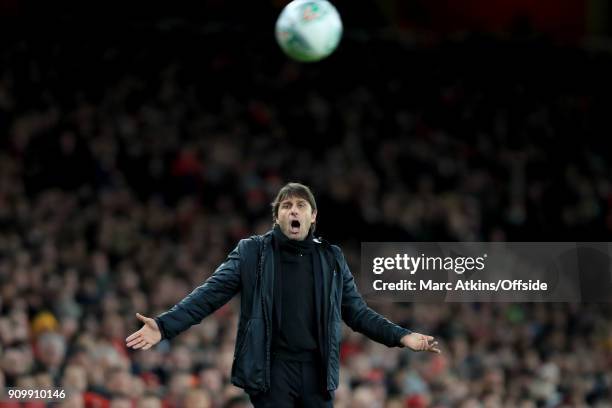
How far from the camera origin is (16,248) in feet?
38.5

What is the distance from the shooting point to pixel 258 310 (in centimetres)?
559

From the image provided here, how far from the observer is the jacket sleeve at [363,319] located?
5.76m

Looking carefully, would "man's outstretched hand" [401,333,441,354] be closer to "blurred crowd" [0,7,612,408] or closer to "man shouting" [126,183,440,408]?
"man shouting" [126,183,440,408]

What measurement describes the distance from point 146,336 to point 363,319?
3.25 ft

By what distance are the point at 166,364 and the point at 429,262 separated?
234 centimetres

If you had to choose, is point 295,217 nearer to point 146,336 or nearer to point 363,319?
point 363,319

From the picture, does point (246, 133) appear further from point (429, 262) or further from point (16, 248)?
point (429, 262)

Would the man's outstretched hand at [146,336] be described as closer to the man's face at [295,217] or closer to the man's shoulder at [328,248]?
the man's face at [295,217]

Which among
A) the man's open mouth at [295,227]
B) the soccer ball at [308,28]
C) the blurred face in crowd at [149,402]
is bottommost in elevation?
the blurred face in crowd at [149,402]

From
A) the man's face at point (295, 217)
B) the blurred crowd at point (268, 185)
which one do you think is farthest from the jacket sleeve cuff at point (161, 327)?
the blurred crowd at point (268, 185)

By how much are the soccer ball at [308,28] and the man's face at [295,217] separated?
4.27 m

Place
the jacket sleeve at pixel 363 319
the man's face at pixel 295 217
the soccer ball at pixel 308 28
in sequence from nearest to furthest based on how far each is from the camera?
the man's face at pixel 295 217 < the jacket sleeve at pixel 363 319 < the soccer ball at pixel 308 28

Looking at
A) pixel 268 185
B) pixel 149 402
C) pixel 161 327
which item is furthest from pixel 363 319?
pixel 268 185

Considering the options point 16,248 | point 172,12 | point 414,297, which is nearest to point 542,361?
point 414,297
